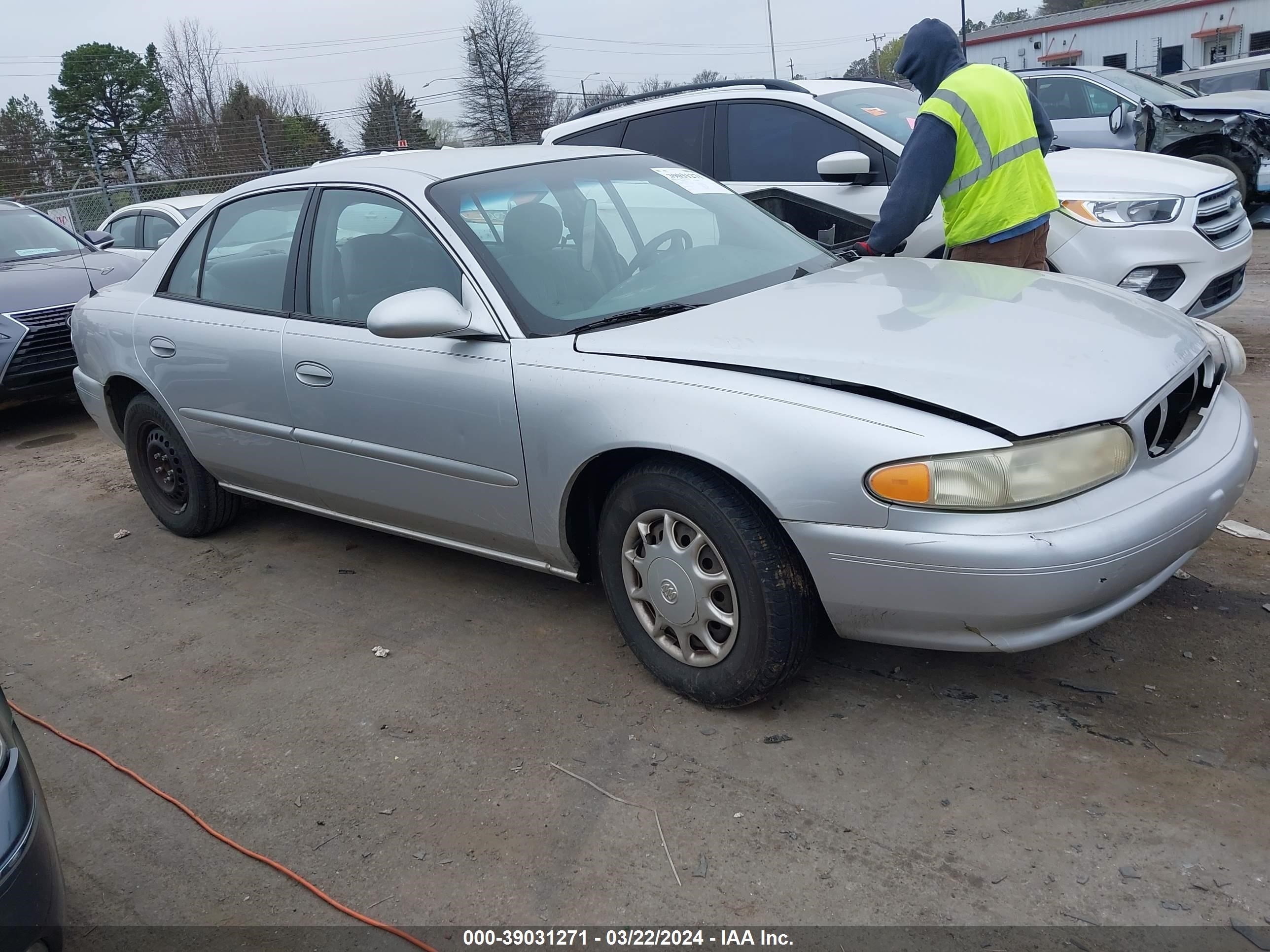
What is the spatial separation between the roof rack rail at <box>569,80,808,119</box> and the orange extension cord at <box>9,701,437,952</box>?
482 cm

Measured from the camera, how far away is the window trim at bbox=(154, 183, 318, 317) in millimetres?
3986

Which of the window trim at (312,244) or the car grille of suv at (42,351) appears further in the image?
the car grille of suv at (42,351)

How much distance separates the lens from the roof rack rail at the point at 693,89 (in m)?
6.11

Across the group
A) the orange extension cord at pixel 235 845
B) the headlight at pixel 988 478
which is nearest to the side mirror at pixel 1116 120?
the headlight at pixel 988 478

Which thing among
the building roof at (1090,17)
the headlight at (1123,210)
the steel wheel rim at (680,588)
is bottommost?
the steel wheel rim at (680,588)

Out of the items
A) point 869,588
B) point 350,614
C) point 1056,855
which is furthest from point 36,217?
point 1056,855

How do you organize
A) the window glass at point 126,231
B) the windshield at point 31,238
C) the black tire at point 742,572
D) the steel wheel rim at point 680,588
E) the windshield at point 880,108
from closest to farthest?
the black tire at point 742,572 < the steel wheel rim at point 680,588 < the windshield at point 880,108 < the windshield at point 31,238 < the window glass at point 126,231

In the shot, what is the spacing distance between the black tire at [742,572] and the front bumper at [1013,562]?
92 mm

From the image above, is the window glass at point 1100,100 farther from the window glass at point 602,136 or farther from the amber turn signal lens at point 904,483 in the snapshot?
the amber turn signal lens at point 904,483

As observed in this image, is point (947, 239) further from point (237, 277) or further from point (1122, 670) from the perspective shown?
point (237, 277)

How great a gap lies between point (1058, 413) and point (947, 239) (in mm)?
2236

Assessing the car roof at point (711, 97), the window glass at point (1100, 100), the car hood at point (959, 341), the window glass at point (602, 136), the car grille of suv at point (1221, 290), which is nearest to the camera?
the car hood at point (959, 341)

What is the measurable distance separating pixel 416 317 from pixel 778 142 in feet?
11.9

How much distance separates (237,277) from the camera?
4.27 metres
